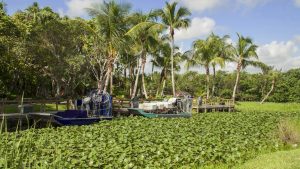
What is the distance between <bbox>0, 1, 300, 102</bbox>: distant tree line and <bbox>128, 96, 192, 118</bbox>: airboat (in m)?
3.34

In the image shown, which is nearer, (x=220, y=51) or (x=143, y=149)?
(x=143, y=149)

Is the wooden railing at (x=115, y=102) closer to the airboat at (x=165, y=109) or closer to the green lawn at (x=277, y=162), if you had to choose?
the airboat at (x=165, y=109)

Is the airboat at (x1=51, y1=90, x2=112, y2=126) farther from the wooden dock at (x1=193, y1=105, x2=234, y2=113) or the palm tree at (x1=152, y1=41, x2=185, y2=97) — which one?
the palm tree at (x1=152, y1=41, x2=185, y2=97)

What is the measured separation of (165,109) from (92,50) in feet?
33.6

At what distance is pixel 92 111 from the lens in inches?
724

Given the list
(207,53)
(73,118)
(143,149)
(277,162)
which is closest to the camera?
(277,162)

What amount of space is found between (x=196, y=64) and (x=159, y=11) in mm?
9953

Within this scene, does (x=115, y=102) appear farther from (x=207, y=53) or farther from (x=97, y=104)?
(x=207, y=53)

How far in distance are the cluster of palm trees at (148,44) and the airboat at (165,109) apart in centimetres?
326

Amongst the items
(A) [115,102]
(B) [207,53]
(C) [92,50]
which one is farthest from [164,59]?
(A) [115,102]

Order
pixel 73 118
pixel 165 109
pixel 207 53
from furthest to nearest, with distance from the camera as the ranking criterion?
1. pixel 207 53
2. pixel 165 109
3. pixel 73 118

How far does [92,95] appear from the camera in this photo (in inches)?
741

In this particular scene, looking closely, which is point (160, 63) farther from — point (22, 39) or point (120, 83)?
point (22, 39)

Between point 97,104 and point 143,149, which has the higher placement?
point 97,104
